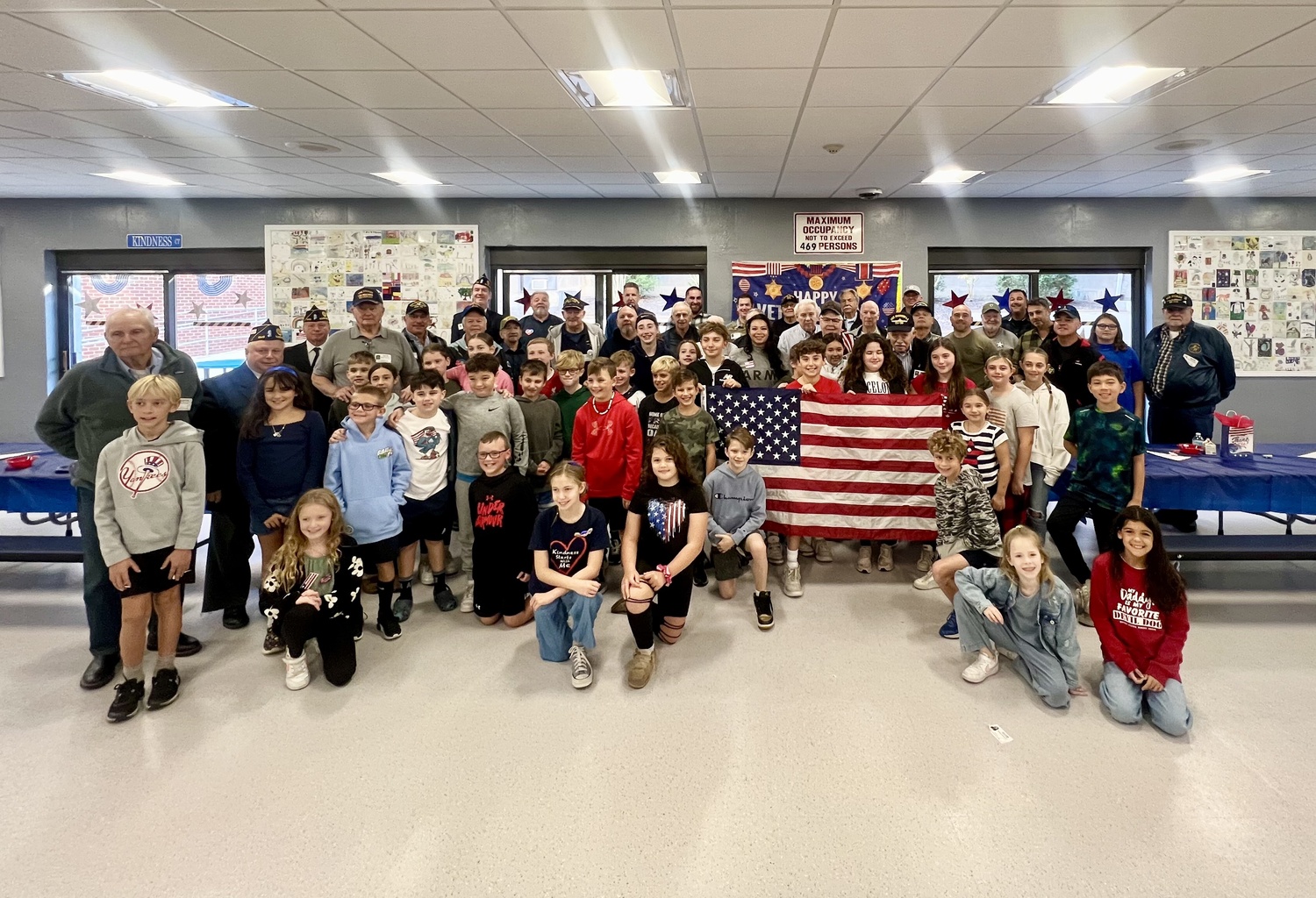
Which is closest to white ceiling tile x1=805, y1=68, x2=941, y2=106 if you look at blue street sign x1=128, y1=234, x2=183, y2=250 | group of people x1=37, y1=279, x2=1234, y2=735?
group of people x1=37, y1=279, x2=1234, y2=735

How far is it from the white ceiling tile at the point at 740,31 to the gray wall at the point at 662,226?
14.5 feet

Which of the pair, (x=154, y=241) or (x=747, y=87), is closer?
(x=747, y=87)

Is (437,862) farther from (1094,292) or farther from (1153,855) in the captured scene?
(1094,292)

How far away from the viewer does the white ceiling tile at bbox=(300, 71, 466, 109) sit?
3994 mm

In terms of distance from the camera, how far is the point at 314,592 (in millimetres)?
3053

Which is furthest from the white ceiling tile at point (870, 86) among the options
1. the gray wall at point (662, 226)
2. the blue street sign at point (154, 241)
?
the blue street sign at point (154, 241)

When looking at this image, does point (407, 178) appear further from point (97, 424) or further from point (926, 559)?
point (926, 559)

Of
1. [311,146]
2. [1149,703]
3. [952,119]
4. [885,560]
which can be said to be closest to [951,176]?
[952,119]

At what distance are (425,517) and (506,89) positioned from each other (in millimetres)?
2805

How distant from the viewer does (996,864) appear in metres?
1.99

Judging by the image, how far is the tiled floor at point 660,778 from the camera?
6.49 ft

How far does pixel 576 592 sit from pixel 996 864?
1917 mm

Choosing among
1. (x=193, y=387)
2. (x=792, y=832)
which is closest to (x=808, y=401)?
(x=792, y=832)

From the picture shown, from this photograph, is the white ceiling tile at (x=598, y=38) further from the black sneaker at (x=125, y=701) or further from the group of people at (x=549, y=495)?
the black sneaker at (x=125, y=701)
